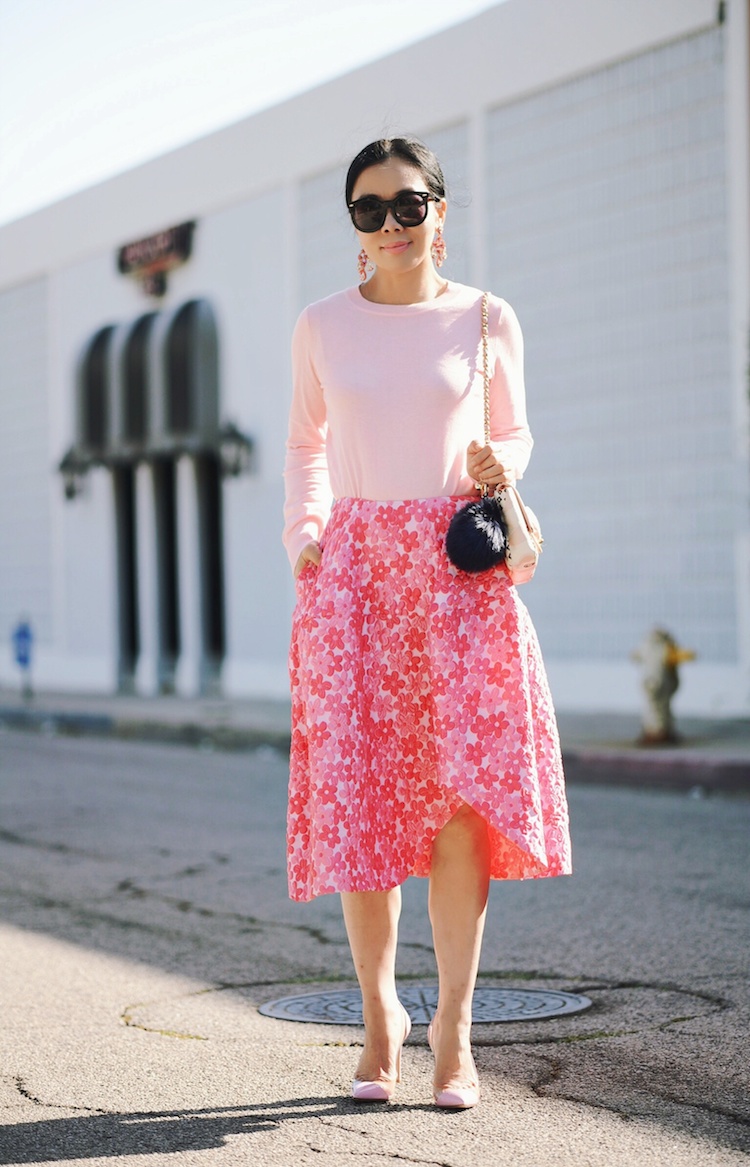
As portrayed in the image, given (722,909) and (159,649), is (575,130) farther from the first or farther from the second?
(722,909)

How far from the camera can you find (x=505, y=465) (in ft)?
11.4

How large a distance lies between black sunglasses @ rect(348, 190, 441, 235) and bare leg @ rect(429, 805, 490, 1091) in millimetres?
1221

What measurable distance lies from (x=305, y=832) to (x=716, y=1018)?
1.23m

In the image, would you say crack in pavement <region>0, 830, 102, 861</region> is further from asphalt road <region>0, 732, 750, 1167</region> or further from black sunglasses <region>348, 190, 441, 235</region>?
black sunglasses <region>348, 190, 441, 235</region>

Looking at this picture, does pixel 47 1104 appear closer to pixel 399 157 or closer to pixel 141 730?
pixel 399 157

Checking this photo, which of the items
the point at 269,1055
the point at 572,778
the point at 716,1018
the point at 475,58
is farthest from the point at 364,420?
the point at 475,58

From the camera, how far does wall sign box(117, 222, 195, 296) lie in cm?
2120

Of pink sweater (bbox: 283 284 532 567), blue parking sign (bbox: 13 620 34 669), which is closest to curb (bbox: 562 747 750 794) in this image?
pink sweater (bbox: 283 284 532 567)

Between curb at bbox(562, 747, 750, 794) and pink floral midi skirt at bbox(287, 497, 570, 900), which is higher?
pink floral midi skirt at bbox(287, 497, 570, 900)

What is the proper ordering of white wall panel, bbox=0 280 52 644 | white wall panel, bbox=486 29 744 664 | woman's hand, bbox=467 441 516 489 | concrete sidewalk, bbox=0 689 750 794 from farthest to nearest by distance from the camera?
white wall panel, bbox=0 280 52 644 < white wall panel, bbox=486 29 744 664 < concrete sidewalk, bbox=0 689 750 794 < woman's hand, bbox=467 441 516 489

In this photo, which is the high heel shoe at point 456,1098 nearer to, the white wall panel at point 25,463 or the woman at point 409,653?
the woman at point 409,653

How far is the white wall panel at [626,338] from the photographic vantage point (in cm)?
1402

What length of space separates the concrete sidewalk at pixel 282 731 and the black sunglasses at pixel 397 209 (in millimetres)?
6949

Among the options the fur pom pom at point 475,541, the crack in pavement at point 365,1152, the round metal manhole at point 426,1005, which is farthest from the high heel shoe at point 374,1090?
the fur pom pom at point 475,541
